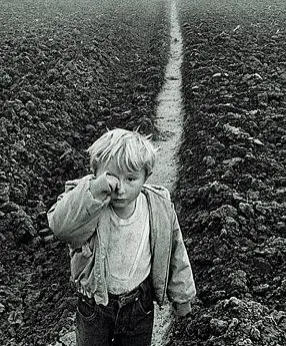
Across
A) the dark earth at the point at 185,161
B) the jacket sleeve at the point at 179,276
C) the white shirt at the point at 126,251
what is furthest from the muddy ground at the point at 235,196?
the white shirt at the point at 126,251

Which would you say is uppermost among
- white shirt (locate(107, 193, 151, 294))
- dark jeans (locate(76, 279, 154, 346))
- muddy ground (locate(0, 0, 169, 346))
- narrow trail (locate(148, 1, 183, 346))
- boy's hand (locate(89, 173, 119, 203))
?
boy's hand (locate(89, 173, 119, 203))

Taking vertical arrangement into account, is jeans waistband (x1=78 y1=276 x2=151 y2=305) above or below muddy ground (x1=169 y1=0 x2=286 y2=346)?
above

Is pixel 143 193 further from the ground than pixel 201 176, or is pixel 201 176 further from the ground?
pixel 143 193

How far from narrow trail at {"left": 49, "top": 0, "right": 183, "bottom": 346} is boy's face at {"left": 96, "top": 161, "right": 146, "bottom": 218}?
3025 millimetres

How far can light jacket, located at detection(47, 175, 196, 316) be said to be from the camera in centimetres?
390

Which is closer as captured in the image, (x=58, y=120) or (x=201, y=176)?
(x=201, y=176)

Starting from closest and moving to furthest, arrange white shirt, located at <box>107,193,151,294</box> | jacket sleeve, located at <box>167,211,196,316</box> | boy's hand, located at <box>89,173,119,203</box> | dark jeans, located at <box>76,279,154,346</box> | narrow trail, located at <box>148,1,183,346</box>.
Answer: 1. boy's hand, located at <box>89,173,119,203</box>
2. white shirt, located at <box>107,193,151,294</box>
3. dark jeans, located at <box>76,279,154,346</box>
4. jacket sleeve, located at <box>167,211,196,316</box>
5. narrow trail, located at <box>148,1,183,346</box>

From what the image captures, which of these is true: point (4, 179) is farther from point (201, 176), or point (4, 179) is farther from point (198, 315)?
point (198, 315)

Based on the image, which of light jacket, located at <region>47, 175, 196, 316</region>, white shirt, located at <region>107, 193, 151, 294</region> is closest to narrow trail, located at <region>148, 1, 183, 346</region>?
light jacket, located at <region>47, 175, 196, 316</region>

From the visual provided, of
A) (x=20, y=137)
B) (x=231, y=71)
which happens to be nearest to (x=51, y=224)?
(x=20, y=137)

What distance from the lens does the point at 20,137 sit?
38.1 ft

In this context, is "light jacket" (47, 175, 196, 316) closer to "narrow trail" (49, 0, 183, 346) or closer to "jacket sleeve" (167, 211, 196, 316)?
"jacket sleeve" (167, 211, 196, 316)

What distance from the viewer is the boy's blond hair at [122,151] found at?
12.6 feet

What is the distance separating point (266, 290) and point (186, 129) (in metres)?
6.41
